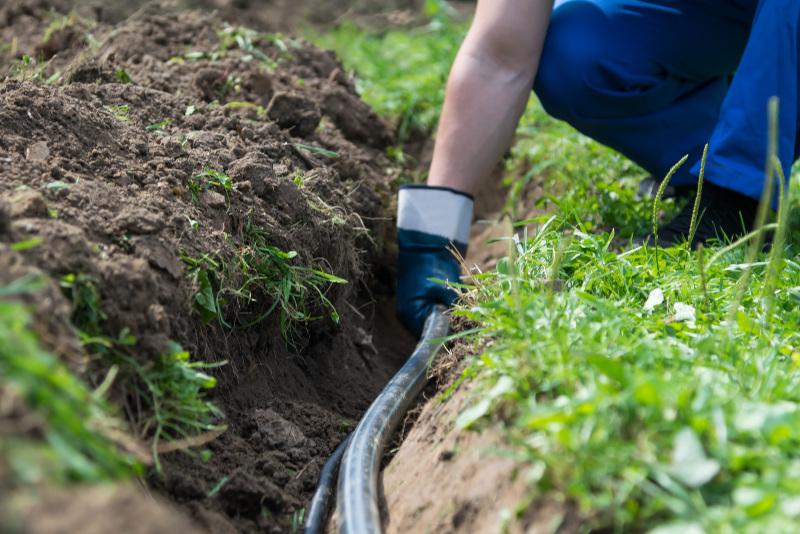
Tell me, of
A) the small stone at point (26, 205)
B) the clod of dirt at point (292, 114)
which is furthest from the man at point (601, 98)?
the small stone at point (26, 205)

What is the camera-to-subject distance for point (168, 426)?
1.78 meters

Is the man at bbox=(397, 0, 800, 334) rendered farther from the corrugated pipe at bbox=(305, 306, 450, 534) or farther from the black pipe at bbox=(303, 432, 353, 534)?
the black pipe at bbox=(303, 432, 353, 534)

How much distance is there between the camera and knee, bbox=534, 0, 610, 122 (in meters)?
2.85

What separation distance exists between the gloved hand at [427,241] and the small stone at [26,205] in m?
1.29

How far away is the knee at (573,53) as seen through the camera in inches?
112

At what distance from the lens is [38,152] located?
2057 mm

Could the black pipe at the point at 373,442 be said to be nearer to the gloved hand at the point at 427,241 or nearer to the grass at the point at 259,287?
the gloved hand at the point at 427,241

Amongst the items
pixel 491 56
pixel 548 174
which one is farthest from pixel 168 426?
pixel 548 174

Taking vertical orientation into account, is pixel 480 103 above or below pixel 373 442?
above

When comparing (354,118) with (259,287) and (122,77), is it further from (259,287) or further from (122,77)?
(259,287)

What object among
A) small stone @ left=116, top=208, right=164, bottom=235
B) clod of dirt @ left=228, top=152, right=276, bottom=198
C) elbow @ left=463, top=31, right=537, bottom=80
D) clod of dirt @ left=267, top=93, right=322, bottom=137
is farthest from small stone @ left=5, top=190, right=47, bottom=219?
elbow @ left=463, top=31, right=537, bottom=80

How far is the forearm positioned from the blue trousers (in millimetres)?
132

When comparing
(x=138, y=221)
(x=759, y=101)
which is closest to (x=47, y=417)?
(x=138, y=221)

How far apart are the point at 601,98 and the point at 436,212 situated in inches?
27.2
